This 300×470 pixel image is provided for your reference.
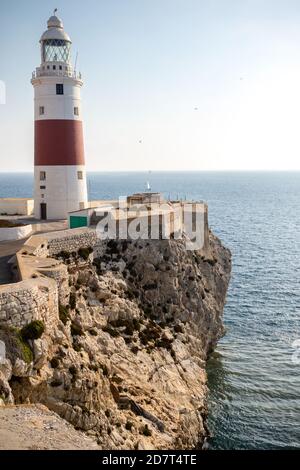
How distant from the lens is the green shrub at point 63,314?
25.9 metres

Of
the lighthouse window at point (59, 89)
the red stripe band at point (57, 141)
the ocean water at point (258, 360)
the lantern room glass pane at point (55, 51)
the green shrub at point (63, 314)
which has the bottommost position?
the ocean water at point (258, 360)

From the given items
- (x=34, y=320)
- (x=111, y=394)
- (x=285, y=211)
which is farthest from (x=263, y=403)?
(x=285, y=211)

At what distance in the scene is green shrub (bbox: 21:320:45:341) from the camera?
2121 cm

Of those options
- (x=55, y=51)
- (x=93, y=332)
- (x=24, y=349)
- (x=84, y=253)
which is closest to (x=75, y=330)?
(x=93, y=332)

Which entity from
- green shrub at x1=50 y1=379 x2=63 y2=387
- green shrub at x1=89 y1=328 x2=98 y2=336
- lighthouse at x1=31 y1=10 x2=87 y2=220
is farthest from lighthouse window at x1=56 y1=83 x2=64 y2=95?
green shrub at x1=50 y1=379 x2=63 y2=387

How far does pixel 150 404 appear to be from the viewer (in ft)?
89.4

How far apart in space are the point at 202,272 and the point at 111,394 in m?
20.0

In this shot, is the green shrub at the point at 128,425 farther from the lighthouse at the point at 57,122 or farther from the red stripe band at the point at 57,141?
the red stripe band at the point at 57,141

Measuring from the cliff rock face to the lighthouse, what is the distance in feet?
29.9

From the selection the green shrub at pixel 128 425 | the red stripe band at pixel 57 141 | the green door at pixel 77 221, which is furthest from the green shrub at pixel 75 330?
the red stripe band at pixel 57 141

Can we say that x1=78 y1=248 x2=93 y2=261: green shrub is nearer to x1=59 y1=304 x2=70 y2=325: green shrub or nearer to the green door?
the green door

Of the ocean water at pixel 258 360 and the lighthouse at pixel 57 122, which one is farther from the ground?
the lighthouse at pixel 57 122

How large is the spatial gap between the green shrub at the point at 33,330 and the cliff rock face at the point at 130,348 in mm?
353
